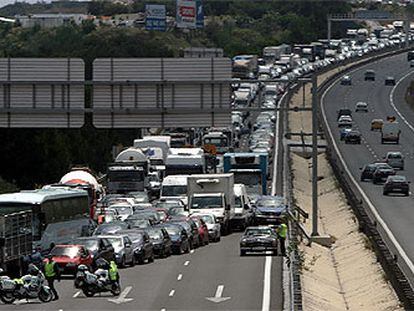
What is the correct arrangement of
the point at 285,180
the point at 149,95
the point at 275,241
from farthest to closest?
the point at 285,180 → the point at 149,95 → the point at 275,241

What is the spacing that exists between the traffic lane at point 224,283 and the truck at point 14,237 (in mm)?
4850

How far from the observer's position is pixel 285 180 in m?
90.4

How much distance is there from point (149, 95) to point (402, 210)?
794 inches

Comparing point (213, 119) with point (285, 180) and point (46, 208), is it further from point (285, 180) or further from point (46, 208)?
point (285, 180)

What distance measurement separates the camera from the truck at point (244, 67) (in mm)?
162050

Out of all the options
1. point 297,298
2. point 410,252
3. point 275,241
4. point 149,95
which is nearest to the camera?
point 297,298

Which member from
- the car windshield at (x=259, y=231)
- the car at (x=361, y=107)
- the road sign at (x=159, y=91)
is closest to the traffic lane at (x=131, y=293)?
the car windshield at (x=259, y=231)

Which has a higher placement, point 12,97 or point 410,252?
point 12,97

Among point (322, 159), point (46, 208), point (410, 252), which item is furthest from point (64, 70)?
point (322, 159)

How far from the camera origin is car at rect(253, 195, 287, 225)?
64.0m

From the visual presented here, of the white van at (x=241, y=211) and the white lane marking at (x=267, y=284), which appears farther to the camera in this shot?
the white van at (x=241, y=211)

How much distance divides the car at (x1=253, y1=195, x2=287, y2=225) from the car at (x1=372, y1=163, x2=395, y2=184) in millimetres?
26061

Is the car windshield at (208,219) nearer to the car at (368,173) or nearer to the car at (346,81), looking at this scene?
the car at (368,173)

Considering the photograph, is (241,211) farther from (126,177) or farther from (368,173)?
(368,173)
